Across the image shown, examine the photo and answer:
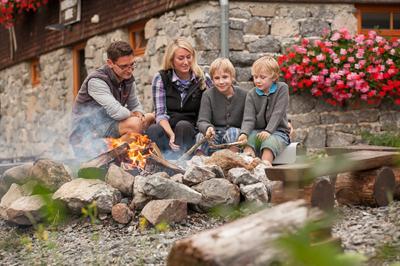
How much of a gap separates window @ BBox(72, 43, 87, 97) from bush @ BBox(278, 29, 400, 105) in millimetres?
4322

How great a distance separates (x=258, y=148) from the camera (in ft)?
16.1

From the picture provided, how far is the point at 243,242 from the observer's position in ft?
4.66

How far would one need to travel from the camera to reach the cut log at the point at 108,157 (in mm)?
4183

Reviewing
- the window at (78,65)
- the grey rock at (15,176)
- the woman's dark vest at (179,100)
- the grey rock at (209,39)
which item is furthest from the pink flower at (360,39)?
the window at (78,65)

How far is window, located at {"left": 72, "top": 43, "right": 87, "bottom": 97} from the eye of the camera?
10.8 m

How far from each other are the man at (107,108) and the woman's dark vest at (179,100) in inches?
8.0

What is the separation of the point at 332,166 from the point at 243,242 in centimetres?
55

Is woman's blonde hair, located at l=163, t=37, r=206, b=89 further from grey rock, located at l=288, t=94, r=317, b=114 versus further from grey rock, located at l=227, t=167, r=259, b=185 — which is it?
grey rock, located at l=288, t=94, r=317, b=114

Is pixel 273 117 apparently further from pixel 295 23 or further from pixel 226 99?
pixel 295 23

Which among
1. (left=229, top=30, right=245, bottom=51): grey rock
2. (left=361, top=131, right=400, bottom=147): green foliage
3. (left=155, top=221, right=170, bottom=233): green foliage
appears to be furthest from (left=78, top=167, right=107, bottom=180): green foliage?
(left=361, top=131, right=400, bottom=147): green foliage

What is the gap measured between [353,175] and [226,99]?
1.90m

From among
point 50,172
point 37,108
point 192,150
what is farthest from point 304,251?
point 37,108

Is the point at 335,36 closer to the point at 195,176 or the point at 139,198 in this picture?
the point at 195,176

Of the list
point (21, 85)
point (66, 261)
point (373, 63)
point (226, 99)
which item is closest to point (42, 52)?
point (21, 85)
